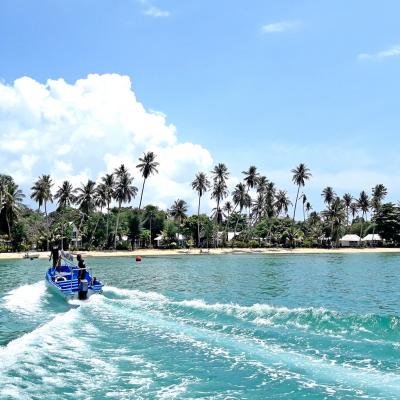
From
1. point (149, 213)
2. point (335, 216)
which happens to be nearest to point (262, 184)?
point (335, 216)

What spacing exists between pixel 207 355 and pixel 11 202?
78.1 metres

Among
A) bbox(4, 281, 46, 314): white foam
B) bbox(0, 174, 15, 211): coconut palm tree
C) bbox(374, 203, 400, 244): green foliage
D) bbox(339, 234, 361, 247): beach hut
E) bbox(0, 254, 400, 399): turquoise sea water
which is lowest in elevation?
bbox(4, 281, 46, 314): white foam

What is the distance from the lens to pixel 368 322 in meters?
18.2

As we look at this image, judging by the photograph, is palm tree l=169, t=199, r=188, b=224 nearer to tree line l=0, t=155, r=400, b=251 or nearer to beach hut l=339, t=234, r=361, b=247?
tree line l=0, t=155, r=400, b=251

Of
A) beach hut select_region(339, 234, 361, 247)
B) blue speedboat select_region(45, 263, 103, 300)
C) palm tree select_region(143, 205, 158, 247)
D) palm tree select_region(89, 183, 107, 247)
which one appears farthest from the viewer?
beach hut select_region(339, 234, 361, 247)

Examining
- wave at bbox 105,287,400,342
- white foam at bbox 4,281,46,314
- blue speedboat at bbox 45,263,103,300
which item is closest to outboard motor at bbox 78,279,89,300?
blue speedboat at bbox 45,263,103,300

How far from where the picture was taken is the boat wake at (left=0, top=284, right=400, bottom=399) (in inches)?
455

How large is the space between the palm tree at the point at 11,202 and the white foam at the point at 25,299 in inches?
2143

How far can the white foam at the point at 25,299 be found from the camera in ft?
81.2

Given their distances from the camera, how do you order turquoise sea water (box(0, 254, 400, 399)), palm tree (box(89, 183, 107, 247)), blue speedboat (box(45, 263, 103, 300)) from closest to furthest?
1. turquoise sea water (box(0, 254, 400, 399))
2. blue speedboat (box(45, 263, 103, 300))
3. palm tree (box(89, 183, 107, 247))

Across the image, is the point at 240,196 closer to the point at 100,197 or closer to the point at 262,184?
the point at 262,184

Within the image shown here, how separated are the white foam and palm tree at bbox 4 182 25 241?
54431 millimetres

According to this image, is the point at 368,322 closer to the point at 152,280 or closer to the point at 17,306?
the point at 17,306

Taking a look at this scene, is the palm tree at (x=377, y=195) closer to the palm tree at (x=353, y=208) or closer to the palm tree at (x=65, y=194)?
the palm tree at (x=353, y=208)
